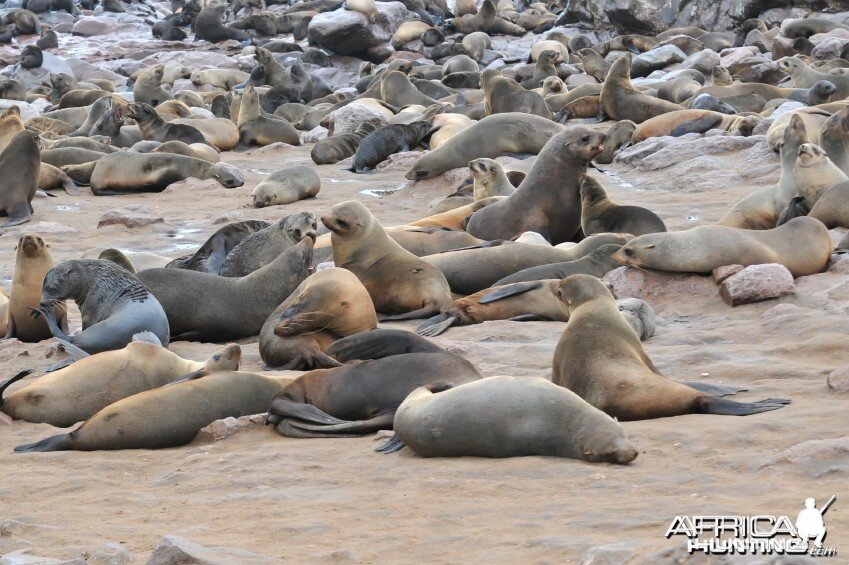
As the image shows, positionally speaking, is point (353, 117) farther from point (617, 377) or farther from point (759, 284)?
point (617, 377)

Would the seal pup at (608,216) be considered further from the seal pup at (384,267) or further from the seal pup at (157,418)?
the seal pup at (157,418)

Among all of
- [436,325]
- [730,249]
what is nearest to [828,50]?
[730,249]

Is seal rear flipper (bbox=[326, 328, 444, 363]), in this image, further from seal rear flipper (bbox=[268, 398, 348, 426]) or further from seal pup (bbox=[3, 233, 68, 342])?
seal pup (bbox=[3, 233, 68, 342])

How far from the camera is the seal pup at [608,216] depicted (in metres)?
7.69

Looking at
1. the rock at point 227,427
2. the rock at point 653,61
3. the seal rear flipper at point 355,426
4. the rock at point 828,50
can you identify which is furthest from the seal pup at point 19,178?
the rock at point 828,50

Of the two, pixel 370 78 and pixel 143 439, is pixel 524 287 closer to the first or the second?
pixel 143 439

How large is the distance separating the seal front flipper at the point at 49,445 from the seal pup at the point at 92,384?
16.0 inches

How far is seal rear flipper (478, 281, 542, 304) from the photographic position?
639 centimetres

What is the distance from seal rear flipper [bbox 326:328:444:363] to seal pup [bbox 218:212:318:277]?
2.31 metres

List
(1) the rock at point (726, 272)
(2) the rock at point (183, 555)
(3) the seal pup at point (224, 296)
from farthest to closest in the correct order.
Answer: (3) the seal pup at point (224, 296) < (1) the rock at point (726, 272) < (2) the rock at point (183, 555)

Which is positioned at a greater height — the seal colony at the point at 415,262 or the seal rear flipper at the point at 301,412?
the seal rear flipper at the point at 301,412

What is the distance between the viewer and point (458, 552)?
2869mm

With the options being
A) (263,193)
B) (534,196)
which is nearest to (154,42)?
(263,193)

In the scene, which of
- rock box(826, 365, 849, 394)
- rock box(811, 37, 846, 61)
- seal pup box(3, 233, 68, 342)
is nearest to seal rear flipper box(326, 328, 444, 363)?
rock box(826, 365, 849, 394)
